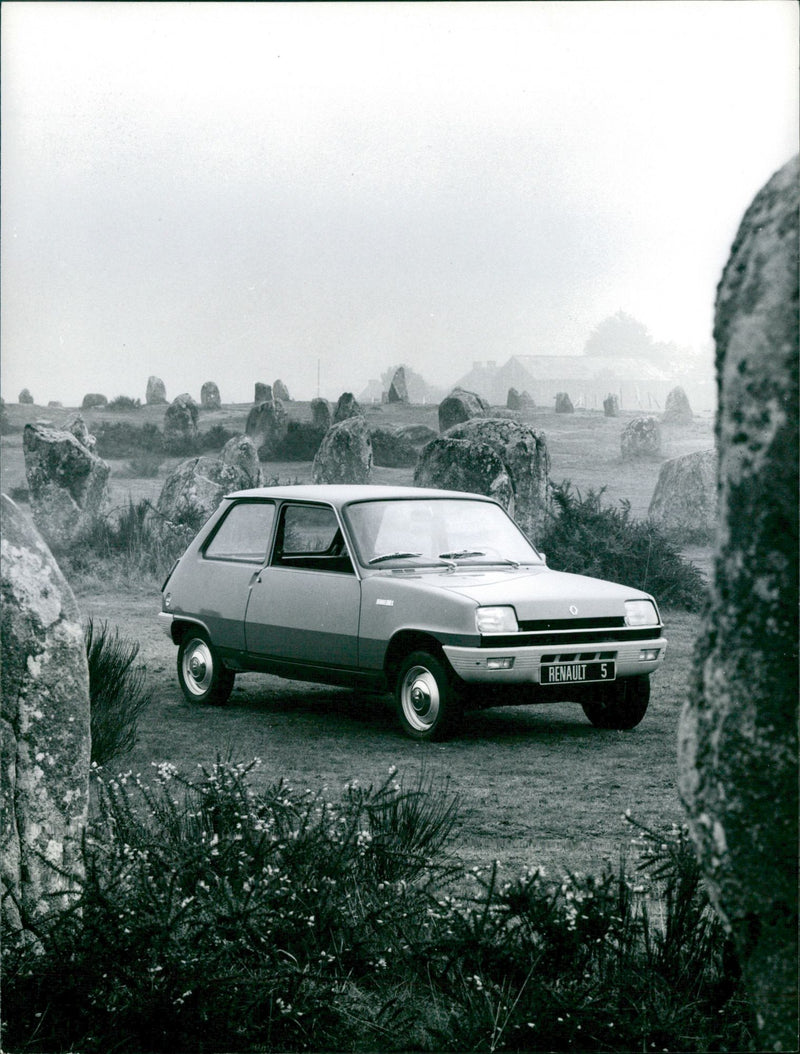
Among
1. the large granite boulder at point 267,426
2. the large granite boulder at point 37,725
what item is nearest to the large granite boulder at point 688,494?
the large granite boulder at point 267,426

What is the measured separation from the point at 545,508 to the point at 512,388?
137cm

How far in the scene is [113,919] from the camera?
3621 millimetres

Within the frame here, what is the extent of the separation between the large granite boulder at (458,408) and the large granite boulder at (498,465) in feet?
1.75

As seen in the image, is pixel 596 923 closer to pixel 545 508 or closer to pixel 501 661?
pixel 501 661

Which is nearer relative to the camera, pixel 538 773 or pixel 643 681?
pixel 538 773

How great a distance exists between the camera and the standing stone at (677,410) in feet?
49.0

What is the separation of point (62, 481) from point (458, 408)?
16.5 ft

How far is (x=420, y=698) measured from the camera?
7762 millimetres

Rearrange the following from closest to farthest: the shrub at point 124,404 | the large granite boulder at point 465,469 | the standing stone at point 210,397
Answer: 1. the large granite boulder at point 465,469
2. the standing stone at point 210,397
3. the shrub at point 124,404

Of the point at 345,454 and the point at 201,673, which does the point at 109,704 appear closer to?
the point at 201,673

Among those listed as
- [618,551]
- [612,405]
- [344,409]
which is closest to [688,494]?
[612,405]

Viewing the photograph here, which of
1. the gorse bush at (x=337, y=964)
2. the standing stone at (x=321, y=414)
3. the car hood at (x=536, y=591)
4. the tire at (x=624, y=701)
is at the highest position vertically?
the standing stone at (x=321, y=414)

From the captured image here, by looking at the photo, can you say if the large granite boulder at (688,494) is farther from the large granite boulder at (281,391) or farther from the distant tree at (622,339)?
the large granite boulder at (281,391)

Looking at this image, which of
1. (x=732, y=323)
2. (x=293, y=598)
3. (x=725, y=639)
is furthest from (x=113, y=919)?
(x=293, y=598)
